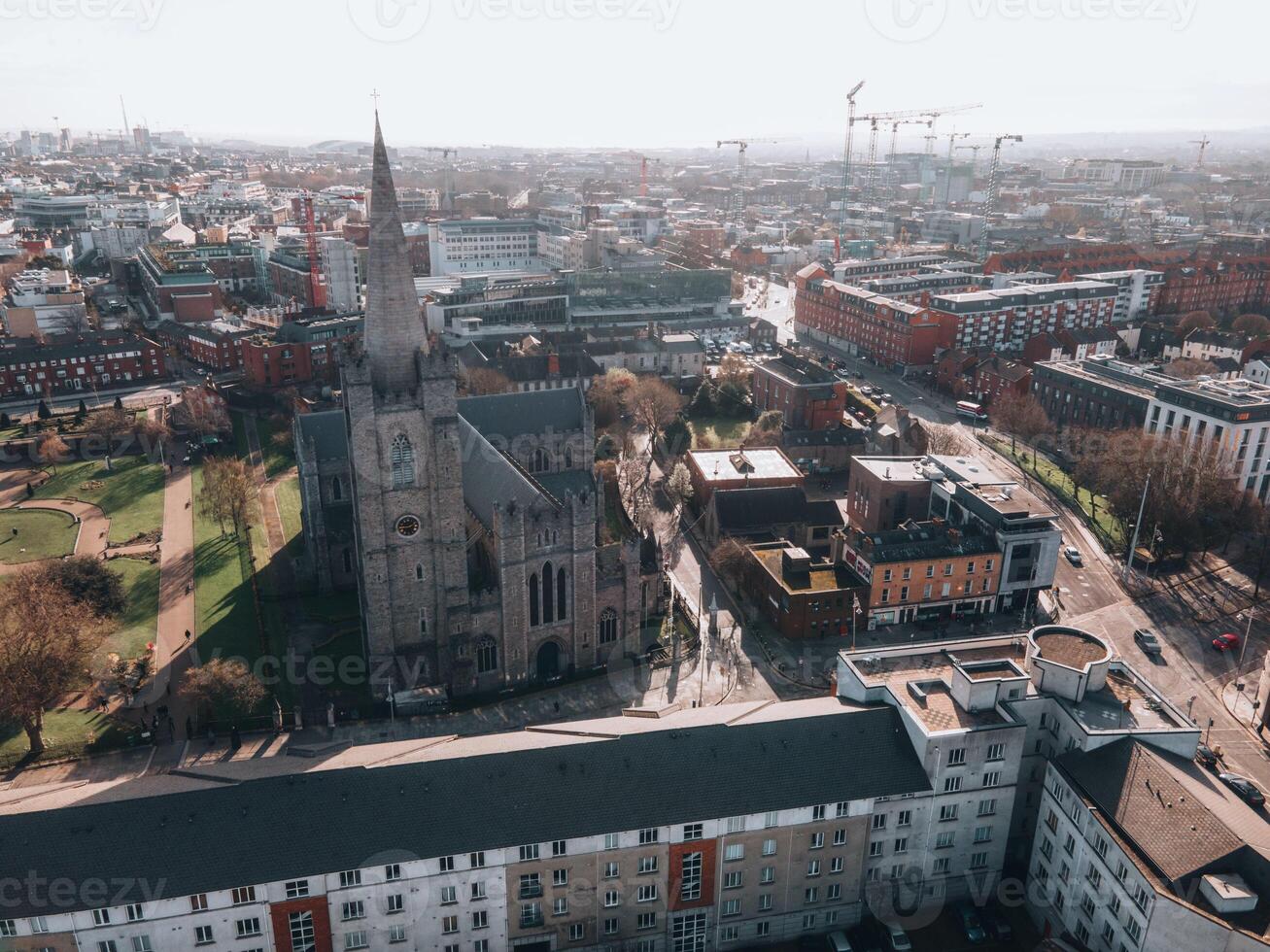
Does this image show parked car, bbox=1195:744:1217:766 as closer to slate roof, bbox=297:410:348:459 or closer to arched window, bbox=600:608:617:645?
arched window, bbox=600:608:617:645

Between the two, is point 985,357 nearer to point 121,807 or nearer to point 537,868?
point 537,868

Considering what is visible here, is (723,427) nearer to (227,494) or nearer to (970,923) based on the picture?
(227,494)

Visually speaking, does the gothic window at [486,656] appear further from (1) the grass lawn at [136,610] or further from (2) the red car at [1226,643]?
(2) the red car at [1226,643]

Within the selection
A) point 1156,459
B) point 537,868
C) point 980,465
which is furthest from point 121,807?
point 1156,459

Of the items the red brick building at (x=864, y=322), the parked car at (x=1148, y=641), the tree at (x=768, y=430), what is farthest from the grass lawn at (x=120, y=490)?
the red brick building at (x=864, y=322)

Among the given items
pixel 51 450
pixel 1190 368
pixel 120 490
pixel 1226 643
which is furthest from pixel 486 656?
pixel 1190 368

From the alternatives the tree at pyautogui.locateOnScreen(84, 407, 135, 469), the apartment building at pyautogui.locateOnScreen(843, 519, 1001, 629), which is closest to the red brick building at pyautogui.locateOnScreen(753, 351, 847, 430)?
the apartment building at pyautogui.locateOnScreen(843, 519, 1001, 629)
